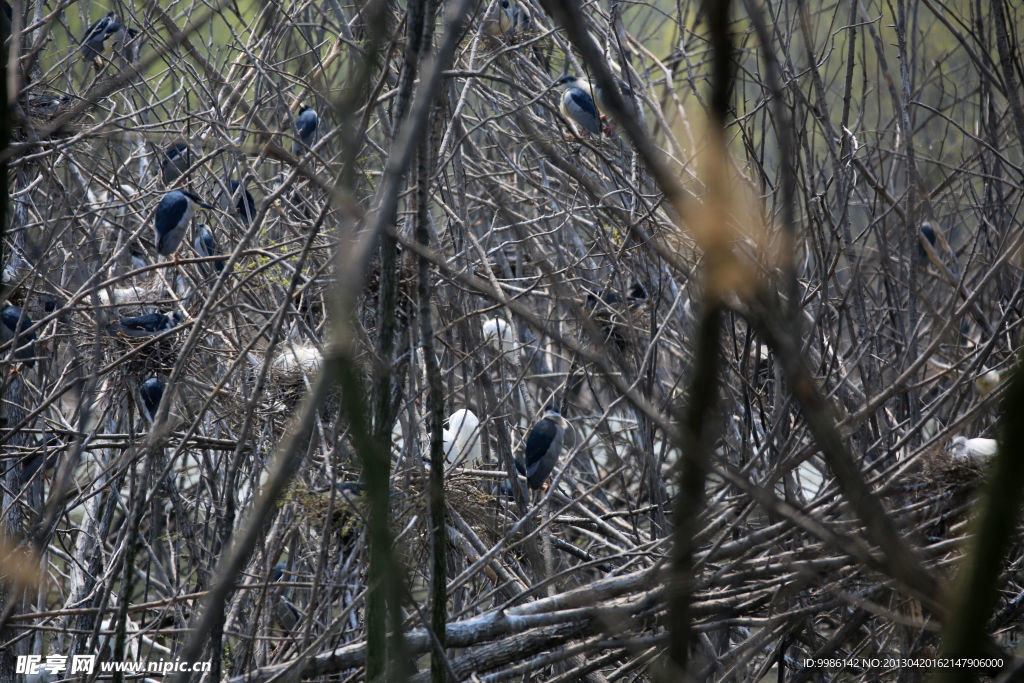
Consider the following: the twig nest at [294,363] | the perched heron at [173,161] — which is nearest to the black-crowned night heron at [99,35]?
the perched heron at [173,161]

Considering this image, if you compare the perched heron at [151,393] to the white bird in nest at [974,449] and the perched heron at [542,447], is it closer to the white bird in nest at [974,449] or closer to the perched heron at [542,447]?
the perched heron at [542,447]

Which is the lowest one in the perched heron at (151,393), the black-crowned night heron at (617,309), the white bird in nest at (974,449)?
the white bird in nest at (974,449)

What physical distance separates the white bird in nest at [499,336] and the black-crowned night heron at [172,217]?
133cm

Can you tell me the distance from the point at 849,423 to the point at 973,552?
1756 mm

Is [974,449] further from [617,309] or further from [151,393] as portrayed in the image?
[151,393]

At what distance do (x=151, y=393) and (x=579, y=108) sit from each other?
2544 millimetres

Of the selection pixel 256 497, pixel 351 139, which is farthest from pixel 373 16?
pixel 256 497

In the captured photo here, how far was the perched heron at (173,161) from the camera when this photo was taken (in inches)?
145

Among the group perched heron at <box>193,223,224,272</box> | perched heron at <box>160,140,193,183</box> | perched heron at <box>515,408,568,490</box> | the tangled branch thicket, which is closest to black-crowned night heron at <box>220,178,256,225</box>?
the tangled branch thicket

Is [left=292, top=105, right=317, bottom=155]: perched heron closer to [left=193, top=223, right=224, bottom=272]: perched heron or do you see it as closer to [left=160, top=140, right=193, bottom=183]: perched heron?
[left=160, top=140, right=193, bottom=183]: perched heron

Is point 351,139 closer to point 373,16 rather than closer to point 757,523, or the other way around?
point 373,16

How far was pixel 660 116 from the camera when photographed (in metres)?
3.50

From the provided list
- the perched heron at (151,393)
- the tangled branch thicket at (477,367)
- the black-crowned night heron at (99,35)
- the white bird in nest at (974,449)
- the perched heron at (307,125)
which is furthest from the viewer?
the perched heron at (307,125)

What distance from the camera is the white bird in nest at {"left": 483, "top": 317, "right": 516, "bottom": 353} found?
295 cm
